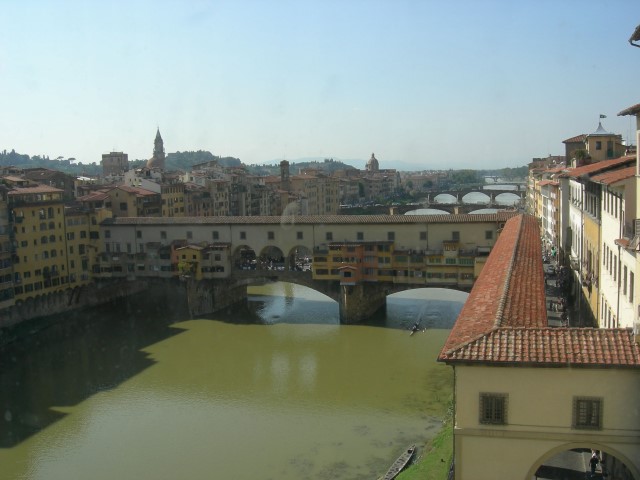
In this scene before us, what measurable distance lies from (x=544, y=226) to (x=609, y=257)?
28.1 meters

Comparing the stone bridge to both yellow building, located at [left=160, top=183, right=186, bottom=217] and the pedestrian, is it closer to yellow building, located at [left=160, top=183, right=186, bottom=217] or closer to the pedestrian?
yellow building, located at [left=160, top=183, right=186, bottom=217]

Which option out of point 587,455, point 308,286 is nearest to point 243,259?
point 308,286

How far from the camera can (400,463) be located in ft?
44.8

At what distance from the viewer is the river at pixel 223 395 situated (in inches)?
583

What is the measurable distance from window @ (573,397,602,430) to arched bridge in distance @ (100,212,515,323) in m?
18.2

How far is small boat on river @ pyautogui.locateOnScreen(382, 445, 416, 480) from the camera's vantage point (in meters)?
13.1

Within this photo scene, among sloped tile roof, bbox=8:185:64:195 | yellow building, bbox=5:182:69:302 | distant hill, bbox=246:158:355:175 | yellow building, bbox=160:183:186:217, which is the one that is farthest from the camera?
distant hill, bbox=246:158:355:175

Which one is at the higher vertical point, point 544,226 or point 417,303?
point 544,226

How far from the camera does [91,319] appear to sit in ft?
96.9

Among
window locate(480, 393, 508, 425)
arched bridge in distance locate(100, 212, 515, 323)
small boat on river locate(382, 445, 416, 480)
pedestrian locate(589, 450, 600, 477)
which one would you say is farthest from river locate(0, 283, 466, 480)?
window locate(480, 393, 508, 425)

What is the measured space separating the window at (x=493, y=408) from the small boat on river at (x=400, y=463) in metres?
5.14

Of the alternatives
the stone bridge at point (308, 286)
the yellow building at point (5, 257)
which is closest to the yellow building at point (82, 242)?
the yellow building at point (5, 257)

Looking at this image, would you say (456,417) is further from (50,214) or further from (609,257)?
(50,214)

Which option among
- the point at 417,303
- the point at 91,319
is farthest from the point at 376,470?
the point at 91,319
